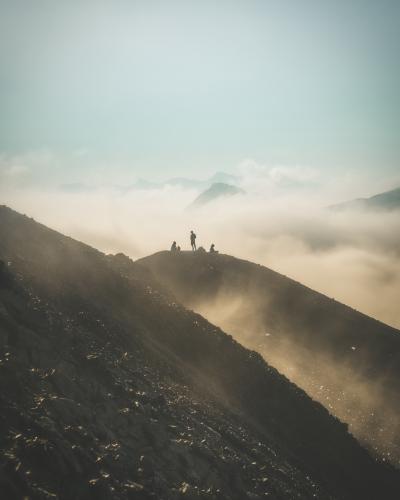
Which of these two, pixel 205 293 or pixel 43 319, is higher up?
pixel 205 293

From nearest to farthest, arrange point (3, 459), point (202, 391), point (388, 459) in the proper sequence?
point (3, 459) < point (202, 391) < point (388, 459)

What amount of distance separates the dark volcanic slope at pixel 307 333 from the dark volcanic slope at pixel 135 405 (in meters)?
9.84

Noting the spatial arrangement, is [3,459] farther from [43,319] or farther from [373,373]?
[373,373]

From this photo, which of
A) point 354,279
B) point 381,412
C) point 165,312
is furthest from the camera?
point 354,279

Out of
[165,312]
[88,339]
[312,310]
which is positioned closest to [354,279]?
[312,310]

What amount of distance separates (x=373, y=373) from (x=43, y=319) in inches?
1425

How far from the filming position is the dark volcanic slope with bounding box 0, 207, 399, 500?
439 inches

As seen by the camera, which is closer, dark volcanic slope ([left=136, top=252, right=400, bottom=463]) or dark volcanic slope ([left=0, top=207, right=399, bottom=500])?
dark volcanic slope ([left=0, top=207, right=399, bottom=500])

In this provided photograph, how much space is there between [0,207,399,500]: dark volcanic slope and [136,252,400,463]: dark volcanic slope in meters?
9.84

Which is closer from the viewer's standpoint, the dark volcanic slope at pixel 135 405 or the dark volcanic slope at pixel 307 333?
the dark volcanic slope at pixel 135 405

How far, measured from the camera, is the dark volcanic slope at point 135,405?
1114cm

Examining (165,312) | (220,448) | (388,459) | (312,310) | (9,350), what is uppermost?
(312,310)

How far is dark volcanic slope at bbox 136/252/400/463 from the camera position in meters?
35.1

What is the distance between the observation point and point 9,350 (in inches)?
542
